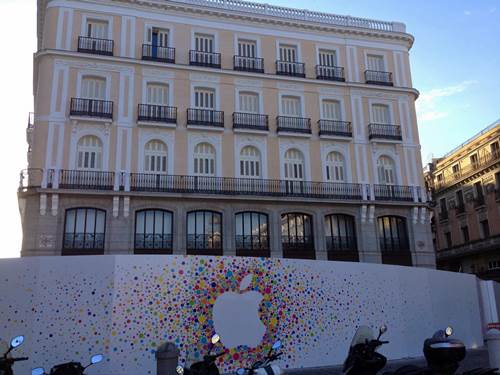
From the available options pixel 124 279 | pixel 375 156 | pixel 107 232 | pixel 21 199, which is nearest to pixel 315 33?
pixel 375 156

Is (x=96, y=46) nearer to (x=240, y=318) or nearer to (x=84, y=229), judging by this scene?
(x=84, y=229)

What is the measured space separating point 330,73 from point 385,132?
4.84 m

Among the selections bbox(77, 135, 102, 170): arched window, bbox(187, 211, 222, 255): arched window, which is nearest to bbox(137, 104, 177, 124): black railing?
bbox(77, 135, 102, 170): arched window

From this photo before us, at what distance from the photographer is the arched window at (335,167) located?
27228 mm

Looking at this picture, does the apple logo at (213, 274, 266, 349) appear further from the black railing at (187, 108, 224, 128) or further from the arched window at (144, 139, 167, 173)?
the black railing at (187, 108, 224, 128)

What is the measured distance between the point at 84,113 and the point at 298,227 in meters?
12.6

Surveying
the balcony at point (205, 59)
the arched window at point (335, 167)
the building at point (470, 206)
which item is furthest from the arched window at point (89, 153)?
the building at point (470, 206)

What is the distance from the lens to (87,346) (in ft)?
39.9

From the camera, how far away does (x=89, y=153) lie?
24094mm

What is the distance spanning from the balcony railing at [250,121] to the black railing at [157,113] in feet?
11.0

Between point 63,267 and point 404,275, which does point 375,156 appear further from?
point 63,267

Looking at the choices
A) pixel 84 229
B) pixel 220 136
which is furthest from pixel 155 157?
pixel 84 229

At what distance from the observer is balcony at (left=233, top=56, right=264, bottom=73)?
2723cm

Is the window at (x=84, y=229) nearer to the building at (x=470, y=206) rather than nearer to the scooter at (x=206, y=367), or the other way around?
the scooter at (x=206, y=367)
